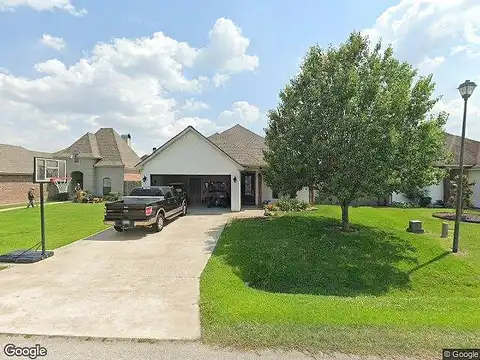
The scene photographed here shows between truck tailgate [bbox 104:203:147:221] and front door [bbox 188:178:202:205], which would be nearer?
truck tailgate [bbox 104:203:147:221]

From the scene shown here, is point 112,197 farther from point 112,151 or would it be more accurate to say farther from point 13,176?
point 13,176

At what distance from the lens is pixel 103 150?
31281 mm

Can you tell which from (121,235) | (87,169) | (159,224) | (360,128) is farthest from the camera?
(87,169)

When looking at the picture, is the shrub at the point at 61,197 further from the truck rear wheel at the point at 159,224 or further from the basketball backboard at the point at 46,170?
the basketball backboard at the point at 46,170

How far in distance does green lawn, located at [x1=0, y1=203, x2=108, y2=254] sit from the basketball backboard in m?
2.59

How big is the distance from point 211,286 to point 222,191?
53.5ft

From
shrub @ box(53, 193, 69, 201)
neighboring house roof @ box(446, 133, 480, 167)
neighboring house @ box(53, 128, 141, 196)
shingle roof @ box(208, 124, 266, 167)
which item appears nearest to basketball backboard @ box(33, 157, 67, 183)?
shingle roof @ box(208, 124, 266, 167)

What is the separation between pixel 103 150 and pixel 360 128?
27005mm

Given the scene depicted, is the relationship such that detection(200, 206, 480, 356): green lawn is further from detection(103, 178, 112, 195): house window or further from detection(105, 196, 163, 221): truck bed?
detection(103, 178, 112, 195): house window

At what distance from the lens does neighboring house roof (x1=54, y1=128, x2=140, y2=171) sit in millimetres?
29900

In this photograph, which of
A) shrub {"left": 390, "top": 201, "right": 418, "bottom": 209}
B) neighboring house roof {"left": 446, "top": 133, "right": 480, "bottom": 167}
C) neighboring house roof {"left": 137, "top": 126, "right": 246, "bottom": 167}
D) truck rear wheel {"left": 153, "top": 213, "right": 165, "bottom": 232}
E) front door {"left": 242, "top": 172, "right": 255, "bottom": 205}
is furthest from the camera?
neighboring house roof {"left": 446, "top": 133, "right": 480, "bottom": 167}

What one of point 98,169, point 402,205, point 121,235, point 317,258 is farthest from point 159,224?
point 98,169

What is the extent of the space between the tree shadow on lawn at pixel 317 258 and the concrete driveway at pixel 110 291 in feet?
4.43

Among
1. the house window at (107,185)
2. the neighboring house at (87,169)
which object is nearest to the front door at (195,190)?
the neighboring house at (87,169)
